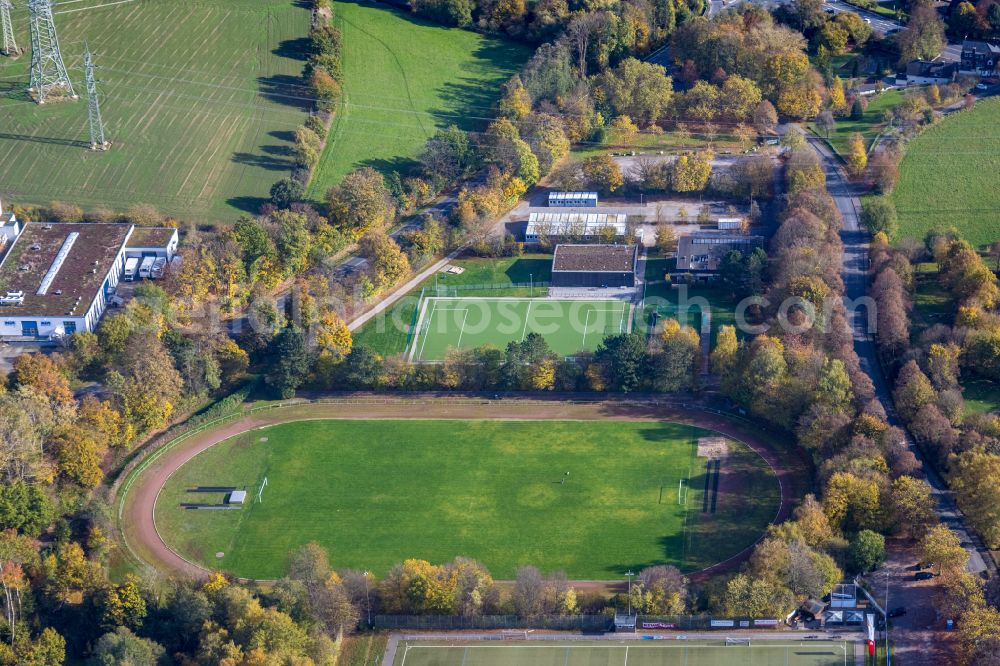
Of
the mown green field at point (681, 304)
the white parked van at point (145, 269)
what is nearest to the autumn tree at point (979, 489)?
the mown green field at point (681, 304)

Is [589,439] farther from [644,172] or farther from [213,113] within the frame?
[213,113]

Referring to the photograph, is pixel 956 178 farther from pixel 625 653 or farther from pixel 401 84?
pixel 625 653

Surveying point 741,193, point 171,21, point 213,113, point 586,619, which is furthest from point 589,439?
point 171,21

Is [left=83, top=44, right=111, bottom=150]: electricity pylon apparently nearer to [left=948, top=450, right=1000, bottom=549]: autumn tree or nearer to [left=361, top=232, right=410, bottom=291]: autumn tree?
[left=361, top=232, right=410, bottom=291]: autumn tree

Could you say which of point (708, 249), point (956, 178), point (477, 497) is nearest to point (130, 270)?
point (477, 497)

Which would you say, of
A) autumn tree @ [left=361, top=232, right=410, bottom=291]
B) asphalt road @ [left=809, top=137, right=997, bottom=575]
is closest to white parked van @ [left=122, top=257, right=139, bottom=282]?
autumn tree @ [left=361, top=232, right=410, bottom=291]
